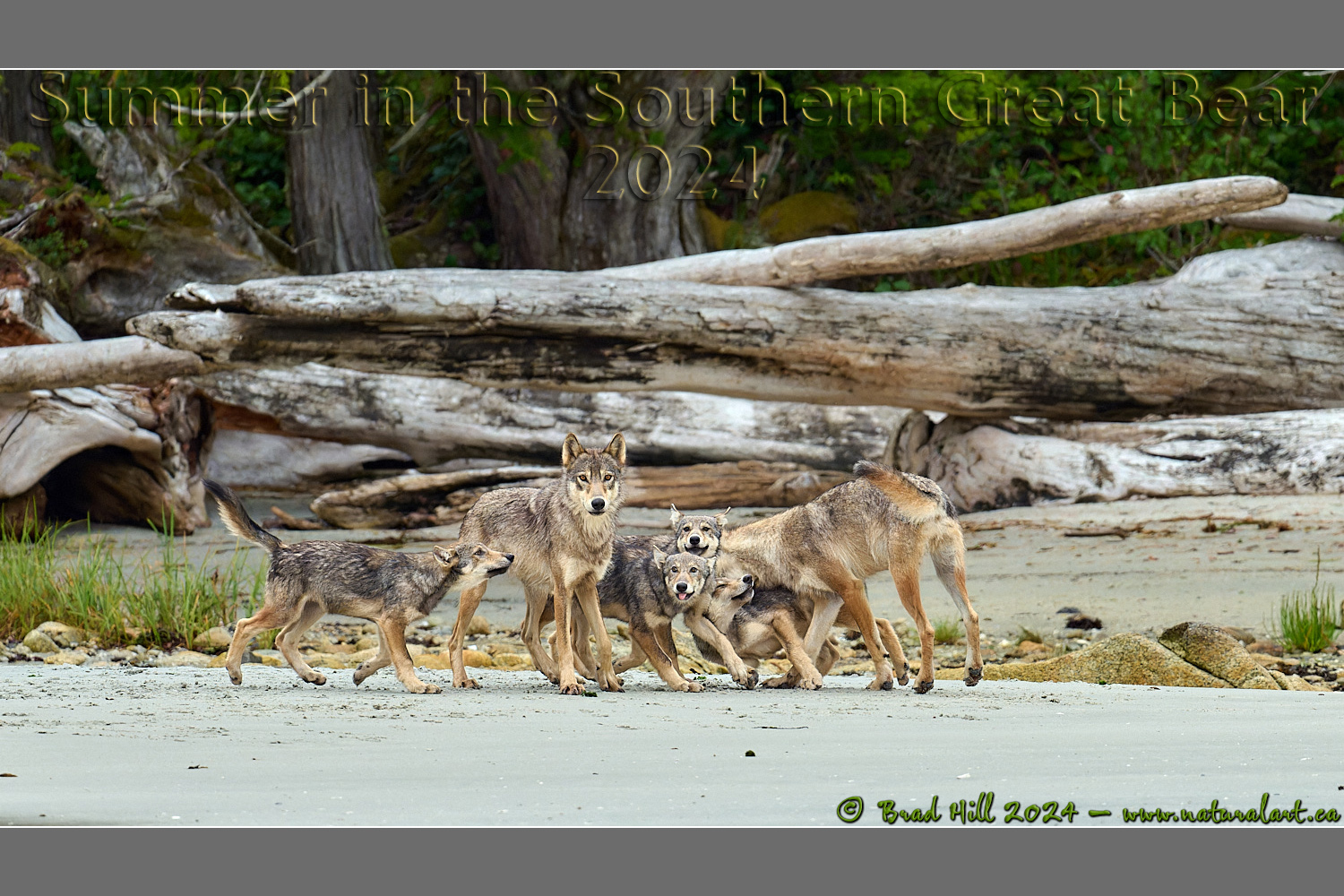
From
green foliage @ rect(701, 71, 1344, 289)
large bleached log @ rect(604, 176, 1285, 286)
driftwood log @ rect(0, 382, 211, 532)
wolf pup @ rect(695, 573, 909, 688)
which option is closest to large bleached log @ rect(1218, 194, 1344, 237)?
large bleached log @ rect(604, 176, 1285, 286)

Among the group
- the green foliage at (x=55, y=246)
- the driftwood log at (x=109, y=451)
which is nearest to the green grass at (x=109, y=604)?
the driftwood log at (x=109, y=451)

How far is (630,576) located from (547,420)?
6.80 meters

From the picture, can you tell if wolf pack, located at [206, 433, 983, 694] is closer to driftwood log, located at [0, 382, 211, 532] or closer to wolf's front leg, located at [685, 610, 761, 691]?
wolf's front leg, located at [685, 610, 761, 691]

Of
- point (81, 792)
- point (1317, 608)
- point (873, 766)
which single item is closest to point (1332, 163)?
point (1317, 608)

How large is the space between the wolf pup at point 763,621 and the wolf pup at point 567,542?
658mm

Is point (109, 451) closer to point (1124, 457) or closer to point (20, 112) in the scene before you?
point (20, 112)

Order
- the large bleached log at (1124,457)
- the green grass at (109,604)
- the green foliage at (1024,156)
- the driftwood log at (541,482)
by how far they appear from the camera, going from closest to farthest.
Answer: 1. the green grass at (109,604)
2. the large bleached log at (1124,457)
3. the driftwood log at (541,482)
4. the green foliage at (1024,156)

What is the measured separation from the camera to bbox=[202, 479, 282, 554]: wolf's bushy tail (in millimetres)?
6695

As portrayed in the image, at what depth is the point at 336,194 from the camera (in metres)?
16.0

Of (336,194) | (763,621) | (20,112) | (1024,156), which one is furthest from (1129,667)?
Result: (20,112)

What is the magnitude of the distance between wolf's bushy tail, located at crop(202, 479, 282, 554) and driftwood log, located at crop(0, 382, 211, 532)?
19.4ft

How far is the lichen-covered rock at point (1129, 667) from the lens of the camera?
6922mm

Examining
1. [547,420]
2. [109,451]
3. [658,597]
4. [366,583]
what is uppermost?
[547,420]

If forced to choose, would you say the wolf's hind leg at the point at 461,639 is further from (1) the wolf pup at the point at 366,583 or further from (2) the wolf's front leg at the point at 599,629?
(2) the wolf's front leg at the point at 599,629
